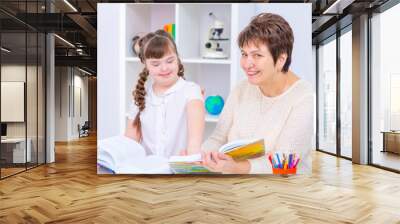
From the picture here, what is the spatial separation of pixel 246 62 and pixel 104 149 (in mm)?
2422

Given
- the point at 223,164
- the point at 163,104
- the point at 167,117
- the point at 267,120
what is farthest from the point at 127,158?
the point at 267,120

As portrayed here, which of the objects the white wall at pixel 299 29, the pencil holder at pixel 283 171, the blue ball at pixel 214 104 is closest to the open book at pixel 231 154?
the pencil holder at pixel 283 171

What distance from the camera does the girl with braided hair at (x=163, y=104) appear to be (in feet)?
19.9

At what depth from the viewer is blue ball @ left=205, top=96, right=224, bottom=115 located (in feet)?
20.0

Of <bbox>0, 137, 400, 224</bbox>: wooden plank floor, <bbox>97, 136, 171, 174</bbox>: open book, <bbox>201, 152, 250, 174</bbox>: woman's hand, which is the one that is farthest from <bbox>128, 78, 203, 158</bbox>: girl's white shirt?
<bbox>0, 137, 400, 224</bbox>: wooden plank floor

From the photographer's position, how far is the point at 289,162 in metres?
6.14

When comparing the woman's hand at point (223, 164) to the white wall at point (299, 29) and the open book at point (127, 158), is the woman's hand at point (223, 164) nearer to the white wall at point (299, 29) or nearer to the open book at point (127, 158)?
the open book at point (127, 158)

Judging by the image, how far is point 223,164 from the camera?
20.1ft

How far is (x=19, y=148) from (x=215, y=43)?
3.46 metres

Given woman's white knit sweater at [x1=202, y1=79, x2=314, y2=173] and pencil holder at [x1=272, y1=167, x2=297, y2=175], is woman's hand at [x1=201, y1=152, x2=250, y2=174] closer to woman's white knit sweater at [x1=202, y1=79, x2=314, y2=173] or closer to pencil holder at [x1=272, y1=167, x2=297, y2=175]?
woman's white knit sweater at [x1=202, y1=79, x2=314, y2=173]

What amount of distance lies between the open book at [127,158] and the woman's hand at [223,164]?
58 cm

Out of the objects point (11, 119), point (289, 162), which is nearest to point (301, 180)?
point (289, 162)

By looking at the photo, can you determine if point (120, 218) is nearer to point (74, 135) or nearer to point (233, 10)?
point (233, 10)

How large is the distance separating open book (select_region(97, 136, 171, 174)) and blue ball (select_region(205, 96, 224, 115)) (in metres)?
0.97
